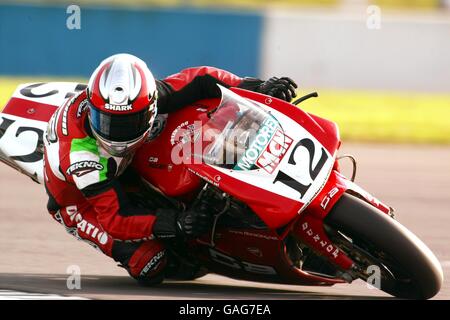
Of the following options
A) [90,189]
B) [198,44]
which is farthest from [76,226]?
[198,44]

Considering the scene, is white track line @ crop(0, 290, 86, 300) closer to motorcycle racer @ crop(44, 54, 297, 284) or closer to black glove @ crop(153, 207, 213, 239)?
motorcycle racer @ crop(44, 54, 297, 284)

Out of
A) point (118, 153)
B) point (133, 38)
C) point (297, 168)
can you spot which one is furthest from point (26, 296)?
point (133, 38)

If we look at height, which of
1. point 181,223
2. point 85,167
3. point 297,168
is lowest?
point 181,223

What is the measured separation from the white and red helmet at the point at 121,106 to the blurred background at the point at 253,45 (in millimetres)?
12102

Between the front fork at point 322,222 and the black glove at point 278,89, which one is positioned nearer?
the front fork at point 322,222

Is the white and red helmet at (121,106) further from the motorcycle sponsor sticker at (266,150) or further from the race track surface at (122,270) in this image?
the race track surface at (122,270)

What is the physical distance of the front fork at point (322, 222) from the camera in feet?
16.3

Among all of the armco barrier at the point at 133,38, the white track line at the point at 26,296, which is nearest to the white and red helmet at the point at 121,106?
the white track line at the point at 26,296

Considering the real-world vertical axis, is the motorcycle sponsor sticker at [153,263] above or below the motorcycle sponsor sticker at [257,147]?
below

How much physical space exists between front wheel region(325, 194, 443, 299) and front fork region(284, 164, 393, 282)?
3 centimetres

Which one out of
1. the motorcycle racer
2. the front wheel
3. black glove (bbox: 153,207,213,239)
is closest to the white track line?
the motorcycle racer

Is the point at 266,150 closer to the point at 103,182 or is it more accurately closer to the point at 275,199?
the point at 275,199

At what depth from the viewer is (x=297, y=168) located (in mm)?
4984

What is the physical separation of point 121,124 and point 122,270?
1.55m
